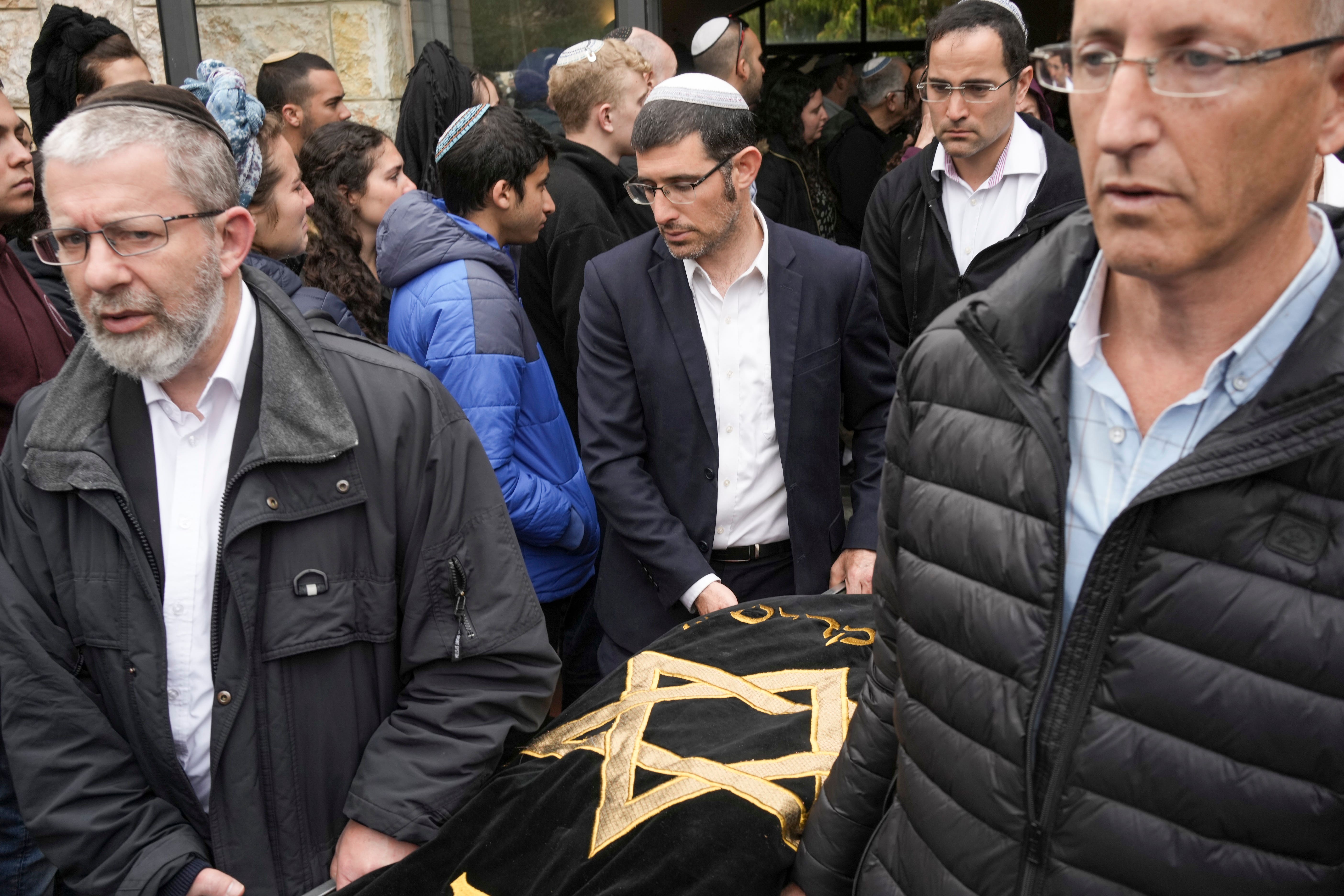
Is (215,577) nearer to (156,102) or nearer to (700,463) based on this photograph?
(156,102)

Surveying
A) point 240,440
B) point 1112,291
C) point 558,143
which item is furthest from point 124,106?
point 558,143

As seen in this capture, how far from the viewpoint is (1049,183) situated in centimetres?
379

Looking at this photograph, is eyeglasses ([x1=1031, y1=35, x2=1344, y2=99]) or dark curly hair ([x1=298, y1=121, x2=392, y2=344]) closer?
eyeglasses ([x1=1031, y1=35, x2=1344, y2=99])

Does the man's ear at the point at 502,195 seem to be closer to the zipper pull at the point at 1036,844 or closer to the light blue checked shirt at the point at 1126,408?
the light blue checked shirt at the point at 1126,408

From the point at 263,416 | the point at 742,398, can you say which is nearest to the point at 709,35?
the point at 742,398

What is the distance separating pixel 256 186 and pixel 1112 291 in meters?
2.69

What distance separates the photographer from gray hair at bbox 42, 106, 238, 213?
192 centimetres

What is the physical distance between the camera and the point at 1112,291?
1.39 m

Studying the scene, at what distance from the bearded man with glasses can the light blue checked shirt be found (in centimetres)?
235

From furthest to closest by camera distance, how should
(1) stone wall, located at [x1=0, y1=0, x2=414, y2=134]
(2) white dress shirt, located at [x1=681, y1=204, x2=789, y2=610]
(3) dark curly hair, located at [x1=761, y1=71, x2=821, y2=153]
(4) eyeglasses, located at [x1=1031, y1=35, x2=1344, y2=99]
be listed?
(3) dark curly hair, located at [x1=761, y1=71, x2=821, y2=153] → (1) stone wall, located at [x1=0, y1=0, x2=414, y2=134] → (2) white dress shirt, located at [x1=681, y1=204, x2=789, y2=610] → (4) eyeglasses, located at [x1=1031, y1=35, x2=1344, y2=99]

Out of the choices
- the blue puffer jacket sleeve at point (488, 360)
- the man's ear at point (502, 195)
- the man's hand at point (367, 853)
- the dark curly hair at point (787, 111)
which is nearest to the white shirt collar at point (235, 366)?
the man's hand at point (367, 853)

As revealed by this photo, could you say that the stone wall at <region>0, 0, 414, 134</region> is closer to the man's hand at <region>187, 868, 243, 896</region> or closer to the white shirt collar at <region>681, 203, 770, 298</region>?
the white shirt collar at <region>681, 203, 770, 298</region>

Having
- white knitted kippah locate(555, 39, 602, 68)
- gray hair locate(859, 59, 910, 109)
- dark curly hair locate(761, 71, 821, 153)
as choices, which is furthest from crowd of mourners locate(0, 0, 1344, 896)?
gray hair locate(859, 59, 910, 109)

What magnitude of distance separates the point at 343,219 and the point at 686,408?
1.56 meters
